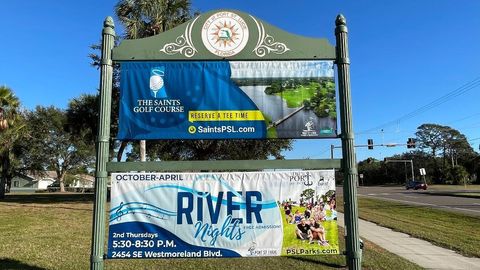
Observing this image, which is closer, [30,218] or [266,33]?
[266,33]

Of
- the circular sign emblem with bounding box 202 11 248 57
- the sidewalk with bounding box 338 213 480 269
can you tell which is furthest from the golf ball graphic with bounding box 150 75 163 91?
the sidewalk with bounding box 338 213 480 269

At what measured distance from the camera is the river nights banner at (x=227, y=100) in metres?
6.04

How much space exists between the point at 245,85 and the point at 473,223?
1372cm

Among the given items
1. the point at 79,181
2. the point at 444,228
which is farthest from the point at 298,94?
the point at 79,181

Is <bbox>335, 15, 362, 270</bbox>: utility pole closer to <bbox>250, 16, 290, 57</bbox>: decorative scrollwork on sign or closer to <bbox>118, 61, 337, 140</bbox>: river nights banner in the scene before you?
<bbox>118, 61, 337, 140</bbox>: river nights banner

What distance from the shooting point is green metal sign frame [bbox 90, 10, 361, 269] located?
5.81 meters

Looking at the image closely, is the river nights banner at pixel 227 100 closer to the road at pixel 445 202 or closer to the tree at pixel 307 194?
the tree at pixel 307 194

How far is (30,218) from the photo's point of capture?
1648 centimetres

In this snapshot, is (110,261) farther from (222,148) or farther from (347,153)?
(222,148)

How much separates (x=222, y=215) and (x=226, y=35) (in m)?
2.43

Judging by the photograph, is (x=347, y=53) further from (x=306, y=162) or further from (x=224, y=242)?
(x=224, y=242)

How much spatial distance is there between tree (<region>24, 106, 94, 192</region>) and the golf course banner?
38638 mm

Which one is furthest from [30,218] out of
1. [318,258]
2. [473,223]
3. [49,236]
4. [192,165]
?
[473,223]

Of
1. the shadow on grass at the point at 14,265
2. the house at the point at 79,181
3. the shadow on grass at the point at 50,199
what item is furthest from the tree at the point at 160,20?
the house at the point at 79,181
